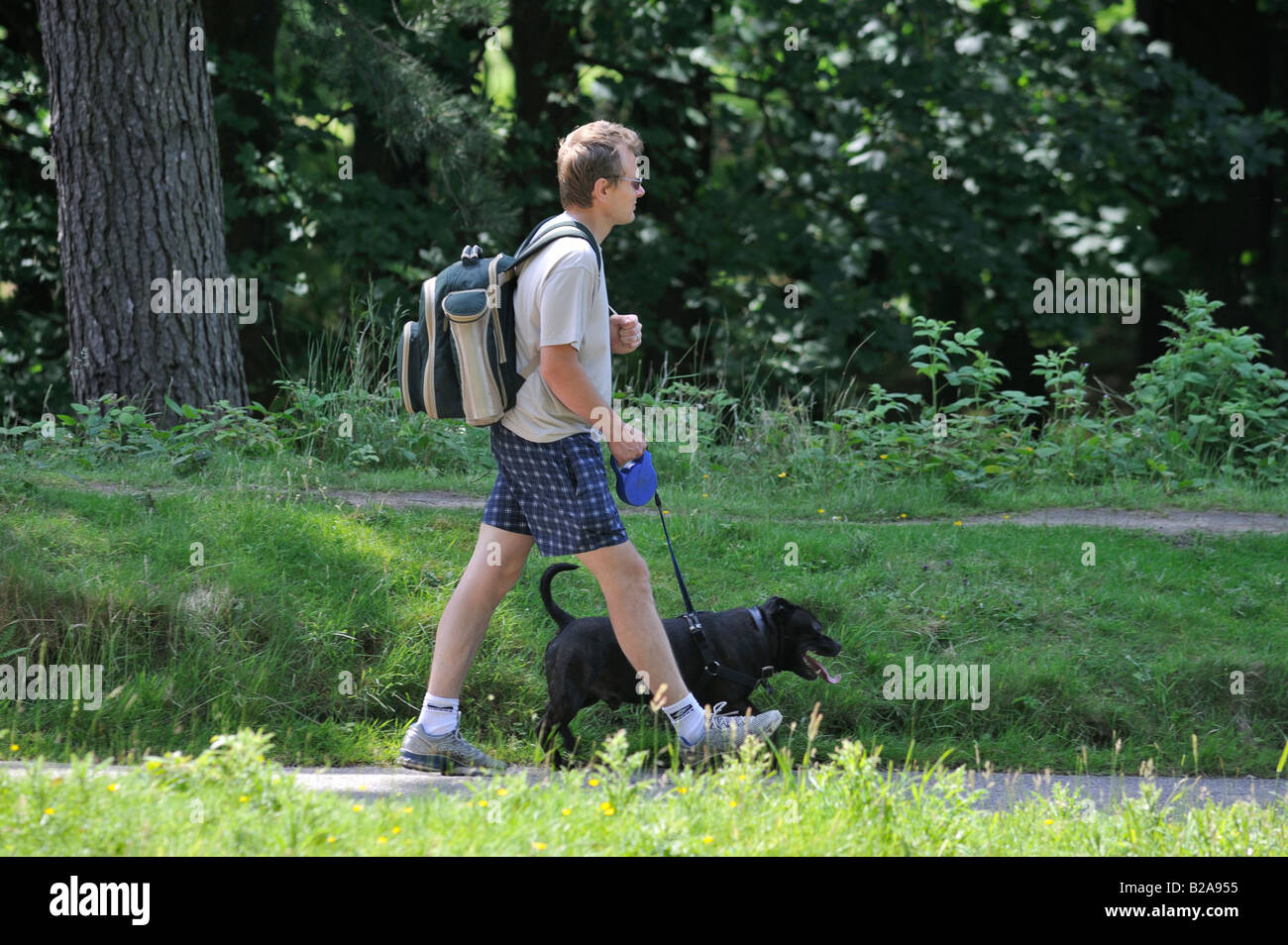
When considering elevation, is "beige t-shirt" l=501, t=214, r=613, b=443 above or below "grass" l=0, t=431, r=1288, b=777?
above

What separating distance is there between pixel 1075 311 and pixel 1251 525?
271 inches

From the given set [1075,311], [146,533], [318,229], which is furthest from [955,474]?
[318,229]

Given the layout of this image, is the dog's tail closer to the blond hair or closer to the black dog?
the black dog

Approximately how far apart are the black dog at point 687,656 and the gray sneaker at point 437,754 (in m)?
0.29

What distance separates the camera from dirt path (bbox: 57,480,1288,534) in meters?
6.77

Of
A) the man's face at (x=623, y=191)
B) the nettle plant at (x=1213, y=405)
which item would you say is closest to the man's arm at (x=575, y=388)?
the man's face at (x=623, y=191)

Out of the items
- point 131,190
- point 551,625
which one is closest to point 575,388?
point 551,625

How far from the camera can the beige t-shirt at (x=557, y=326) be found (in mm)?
3951

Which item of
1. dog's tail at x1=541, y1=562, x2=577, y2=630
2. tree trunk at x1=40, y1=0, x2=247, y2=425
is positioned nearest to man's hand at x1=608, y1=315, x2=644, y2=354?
dog's tail at x1=541, y1=562, x2=577, y2=630

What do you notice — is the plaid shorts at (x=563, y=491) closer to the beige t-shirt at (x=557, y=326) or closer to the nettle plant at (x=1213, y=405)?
the beige t-shirt at (x=557, y=326)

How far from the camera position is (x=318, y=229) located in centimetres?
1244

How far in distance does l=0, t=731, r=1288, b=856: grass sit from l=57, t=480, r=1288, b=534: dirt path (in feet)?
10.3

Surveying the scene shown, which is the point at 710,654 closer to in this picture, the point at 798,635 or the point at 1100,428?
the point at 798,635
